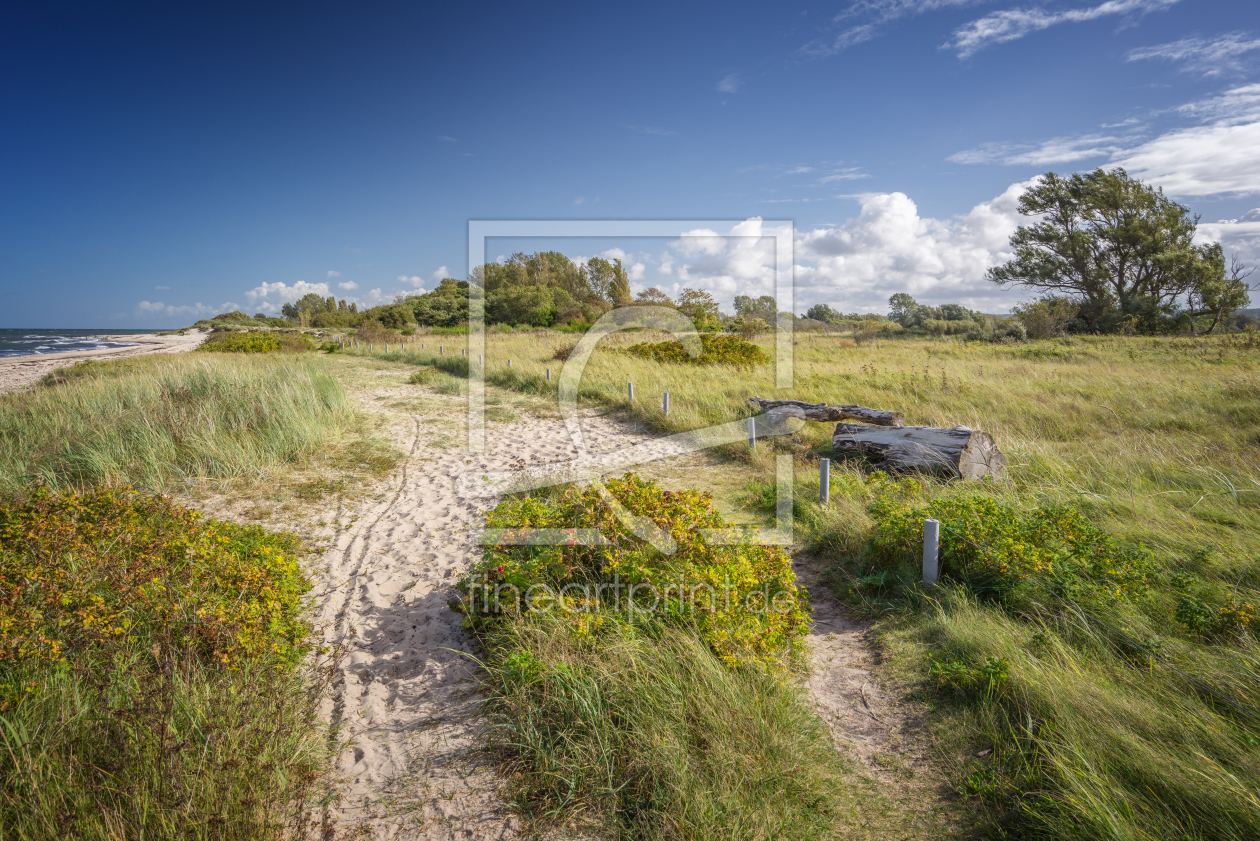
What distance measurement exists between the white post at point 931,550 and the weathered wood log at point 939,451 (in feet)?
8.14

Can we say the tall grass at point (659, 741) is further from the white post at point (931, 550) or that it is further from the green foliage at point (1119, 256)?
the green foliage at point (1119, 256)

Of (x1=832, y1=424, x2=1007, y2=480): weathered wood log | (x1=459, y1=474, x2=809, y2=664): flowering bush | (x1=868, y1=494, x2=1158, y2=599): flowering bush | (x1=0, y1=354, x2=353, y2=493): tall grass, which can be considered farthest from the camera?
(x1=0, y1=354, x2=353, y2=493): tall grass

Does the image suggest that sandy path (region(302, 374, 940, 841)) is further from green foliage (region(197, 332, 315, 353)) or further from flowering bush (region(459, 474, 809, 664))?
green foliage (region(197, 332, 315, 353))

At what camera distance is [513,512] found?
14.7 feet

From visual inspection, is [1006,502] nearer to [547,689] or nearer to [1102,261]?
[547,689]

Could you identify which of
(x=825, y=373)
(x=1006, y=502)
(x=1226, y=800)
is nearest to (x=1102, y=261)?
(x=825, y=373)

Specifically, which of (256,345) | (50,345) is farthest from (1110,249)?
(50,345)

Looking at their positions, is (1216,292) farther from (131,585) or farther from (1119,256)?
(131,585)

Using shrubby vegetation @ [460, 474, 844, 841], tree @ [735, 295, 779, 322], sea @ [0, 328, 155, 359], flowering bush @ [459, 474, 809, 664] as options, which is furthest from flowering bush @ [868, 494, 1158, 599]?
sea @ [0, 328, 155, 359]

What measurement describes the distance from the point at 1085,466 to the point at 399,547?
801 cm

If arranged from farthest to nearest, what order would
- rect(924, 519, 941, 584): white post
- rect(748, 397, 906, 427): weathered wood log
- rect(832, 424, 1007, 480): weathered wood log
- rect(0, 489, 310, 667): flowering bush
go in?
1. rect(748, 397, 906, 427): weathered wood log
2. rect(832, 424, 1007, 480): weathered wood log
3. rect(924, 519, 941, 584): white post
4. rect(0, 489, 310, 667): flowering bush

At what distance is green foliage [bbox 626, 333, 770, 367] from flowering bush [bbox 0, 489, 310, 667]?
1325 centimetres

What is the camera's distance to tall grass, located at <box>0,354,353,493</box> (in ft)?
22.0

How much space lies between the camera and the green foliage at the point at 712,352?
1634cm
